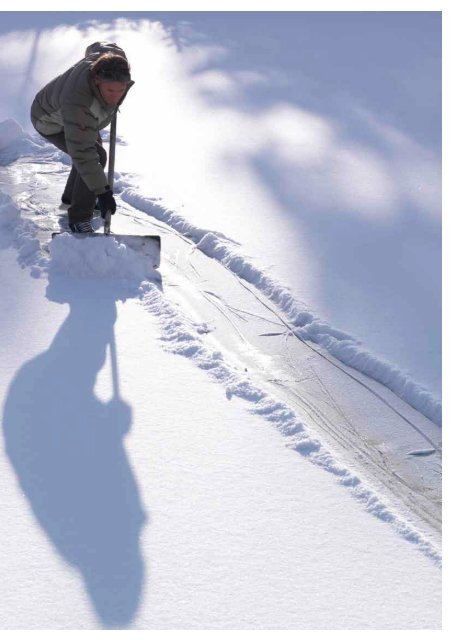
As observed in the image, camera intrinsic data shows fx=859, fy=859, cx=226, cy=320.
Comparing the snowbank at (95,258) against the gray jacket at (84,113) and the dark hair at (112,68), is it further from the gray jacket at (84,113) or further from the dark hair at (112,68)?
the dark hair at (112,68)

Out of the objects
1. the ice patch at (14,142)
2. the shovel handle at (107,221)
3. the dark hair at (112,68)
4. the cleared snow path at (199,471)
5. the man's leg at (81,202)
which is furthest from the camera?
the ice patch at (14,142)

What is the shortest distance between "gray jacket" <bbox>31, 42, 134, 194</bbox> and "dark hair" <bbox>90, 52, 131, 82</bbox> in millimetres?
88

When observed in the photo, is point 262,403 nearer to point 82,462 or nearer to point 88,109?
point 82,462

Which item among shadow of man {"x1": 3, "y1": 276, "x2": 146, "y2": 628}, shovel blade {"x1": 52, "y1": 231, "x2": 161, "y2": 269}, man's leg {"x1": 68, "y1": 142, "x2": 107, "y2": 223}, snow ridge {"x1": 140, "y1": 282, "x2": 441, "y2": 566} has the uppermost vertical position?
man's leg {"x1": 68, "y1": 142, "x2": 107, "y2": 223}

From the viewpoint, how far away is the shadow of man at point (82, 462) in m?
2.24

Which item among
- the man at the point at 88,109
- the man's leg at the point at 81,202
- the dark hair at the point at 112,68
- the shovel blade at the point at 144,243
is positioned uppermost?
the dark hair at the point at 112,68

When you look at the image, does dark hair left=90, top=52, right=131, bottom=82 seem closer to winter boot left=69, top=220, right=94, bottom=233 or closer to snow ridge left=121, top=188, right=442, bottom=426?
winter boot left=69, top=220, right=94, bottom=233

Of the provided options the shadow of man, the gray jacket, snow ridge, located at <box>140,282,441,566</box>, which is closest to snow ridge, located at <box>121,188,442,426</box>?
snow ridge, located at <box>140,282,441,566</box>

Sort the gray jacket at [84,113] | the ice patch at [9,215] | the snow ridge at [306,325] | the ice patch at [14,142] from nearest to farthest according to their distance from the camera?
the snow ridge at [306,325] → the gray jacket at [84,113] → the ice patch at [9,215] → the ice patch at [14,142]

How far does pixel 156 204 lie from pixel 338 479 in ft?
7.86

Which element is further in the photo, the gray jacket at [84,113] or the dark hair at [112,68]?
the gray jacket at [84,113]

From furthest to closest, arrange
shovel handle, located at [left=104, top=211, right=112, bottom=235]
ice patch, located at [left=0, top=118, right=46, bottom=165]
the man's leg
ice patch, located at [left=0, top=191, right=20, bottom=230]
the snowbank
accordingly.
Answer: ice patch, located at [left=0, top=118, right=46, bottom=165]
ice patch, located at [left=0, top=191, right=20, bottom=230]
the man's leg
shovel handle, located at [left=104, top=211, right=112, bottom=235]
the snowbank

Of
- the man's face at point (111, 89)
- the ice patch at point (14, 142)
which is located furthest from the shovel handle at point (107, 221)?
the ice patch at point (14, 142)

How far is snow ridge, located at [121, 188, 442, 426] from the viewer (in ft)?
10.3
